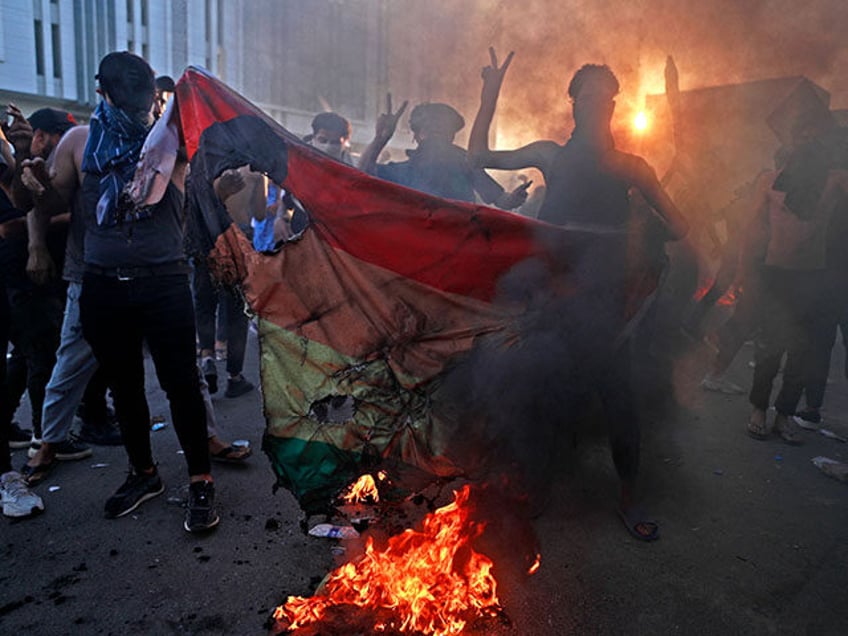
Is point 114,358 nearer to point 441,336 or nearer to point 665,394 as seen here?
point 441,336

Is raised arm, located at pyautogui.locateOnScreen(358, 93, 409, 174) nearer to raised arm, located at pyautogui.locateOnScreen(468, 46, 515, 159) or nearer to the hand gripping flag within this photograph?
raised arm, located at pyautogui.locateOnScreen(468, 46, 515, 159)

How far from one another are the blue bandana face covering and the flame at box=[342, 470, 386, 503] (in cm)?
162

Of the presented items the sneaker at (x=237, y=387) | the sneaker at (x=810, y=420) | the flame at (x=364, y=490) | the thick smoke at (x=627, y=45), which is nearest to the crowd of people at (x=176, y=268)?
the sneaker at (x=810, y=420)

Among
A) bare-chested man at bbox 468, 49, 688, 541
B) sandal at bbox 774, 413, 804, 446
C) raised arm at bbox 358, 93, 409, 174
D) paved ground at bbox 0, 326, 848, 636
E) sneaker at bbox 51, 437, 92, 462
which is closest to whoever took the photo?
paved ground at bbox 0, 326, 848, 636

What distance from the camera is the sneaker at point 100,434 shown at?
4008 millimetres

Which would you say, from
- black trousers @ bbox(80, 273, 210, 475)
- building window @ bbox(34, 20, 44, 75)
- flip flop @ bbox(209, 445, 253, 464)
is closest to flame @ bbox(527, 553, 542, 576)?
black trousers @ bbox(80, 273, 210, 475)

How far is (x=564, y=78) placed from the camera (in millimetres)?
Result: 6547

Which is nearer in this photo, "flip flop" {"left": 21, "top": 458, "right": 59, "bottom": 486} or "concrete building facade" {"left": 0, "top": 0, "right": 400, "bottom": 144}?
"flip flop" {"left": 21, "top": 458, "right": 59, "bottom": 486}

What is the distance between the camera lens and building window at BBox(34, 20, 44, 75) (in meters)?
18.7

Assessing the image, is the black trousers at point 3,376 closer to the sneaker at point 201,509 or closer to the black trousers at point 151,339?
the black trousers at point 151,339

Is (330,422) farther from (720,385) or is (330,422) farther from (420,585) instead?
(720,385)

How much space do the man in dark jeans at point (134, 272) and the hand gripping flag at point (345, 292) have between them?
11.7 inches

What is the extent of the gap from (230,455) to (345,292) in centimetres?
168

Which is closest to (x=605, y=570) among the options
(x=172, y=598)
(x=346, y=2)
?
(x=172, y=598)
